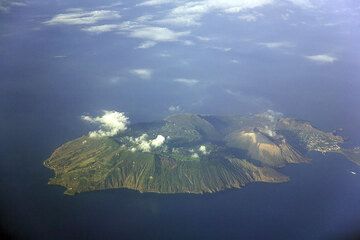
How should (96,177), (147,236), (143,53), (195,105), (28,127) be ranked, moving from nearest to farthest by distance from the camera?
(147,236) → (96,177) → (28,127) → (195,105) → (143,53)

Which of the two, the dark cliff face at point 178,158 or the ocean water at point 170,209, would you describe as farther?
the dark cliff face at point 178,158

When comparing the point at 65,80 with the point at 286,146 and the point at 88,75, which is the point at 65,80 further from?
the point at 286,146

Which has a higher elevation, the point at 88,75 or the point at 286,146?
the point at 88,75

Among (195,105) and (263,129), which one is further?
(195,105)

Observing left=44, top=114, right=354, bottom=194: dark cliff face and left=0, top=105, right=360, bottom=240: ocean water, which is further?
left=44, top=114, right=354, bottom=194: dark cliff face

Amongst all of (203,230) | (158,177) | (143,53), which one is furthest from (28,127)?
(143,53)

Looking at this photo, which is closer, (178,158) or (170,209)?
(170,209)

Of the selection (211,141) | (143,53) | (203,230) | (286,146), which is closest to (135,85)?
(143,53)

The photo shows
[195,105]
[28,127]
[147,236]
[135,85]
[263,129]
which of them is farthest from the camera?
[135,85]
